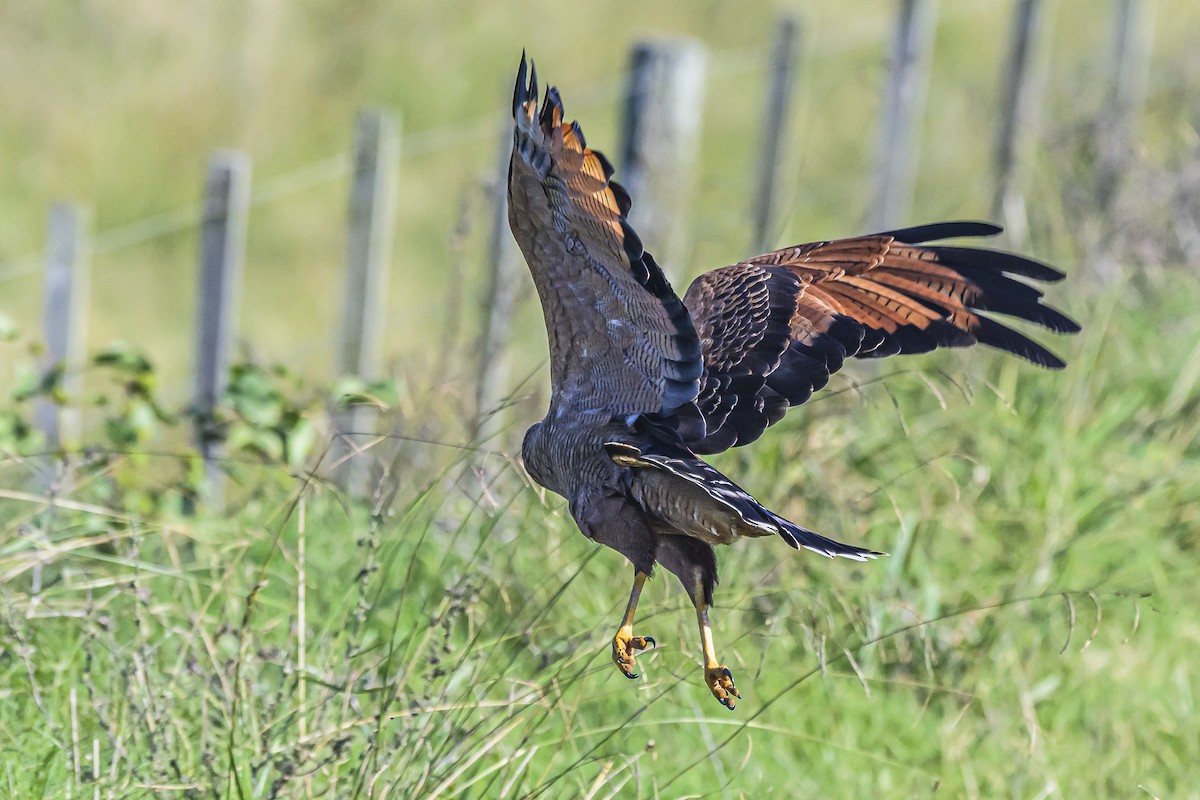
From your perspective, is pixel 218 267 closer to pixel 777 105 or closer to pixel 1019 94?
pixel 777 105

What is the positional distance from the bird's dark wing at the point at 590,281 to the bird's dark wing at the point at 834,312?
0.16m

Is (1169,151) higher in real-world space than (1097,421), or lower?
higher

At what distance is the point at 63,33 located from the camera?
11523 millimetres

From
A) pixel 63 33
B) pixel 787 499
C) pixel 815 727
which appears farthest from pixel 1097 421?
pixel 63 33

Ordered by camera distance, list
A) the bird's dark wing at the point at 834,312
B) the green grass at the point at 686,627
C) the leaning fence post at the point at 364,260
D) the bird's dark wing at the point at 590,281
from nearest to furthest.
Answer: the bird's dark wing at the point at 590,281 < the green grass at the point at 686,627 < the bird's dark wing at the point at 834,312 < the leaning fence post at the point at 364,260

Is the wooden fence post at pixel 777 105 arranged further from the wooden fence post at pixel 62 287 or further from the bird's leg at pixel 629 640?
the bird's leg at pixel 629 640

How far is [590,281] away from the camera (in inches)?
113

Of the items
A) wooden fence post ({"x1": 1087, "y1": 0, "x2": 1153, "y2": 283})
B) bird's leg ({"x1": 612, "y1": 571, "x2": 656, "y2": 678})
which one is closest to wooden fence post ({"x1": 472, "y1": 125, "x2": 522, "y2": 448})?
bird's leg ({"x1": 612, "y1": 571, "x2": 656, "y2": 678})

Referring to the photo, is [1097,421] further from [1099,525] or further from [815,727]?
[815,727]

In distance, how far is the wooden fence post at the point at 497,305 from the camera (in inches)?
204

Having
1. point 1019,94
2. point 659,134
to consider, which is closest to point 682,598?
point 659,134

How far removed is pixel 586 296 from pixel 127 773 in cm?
119

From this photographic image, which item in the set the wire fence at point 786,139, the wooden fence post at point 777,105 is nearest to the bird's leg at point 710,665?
the wire fence at point 786,139

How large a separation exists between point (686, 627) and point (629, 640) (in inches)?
27.2
